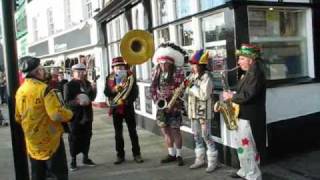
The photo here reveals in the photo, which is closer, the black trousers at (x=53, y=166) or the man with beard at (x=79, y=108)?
the black trousers at (x=53, y=166)

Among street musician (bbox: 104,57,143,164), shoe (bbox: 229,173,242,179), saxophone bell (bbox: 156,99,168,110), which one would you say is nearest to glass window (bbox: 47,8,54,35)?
street musician (bbox: 104,57,143,164)

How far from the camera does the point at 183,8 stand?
9.38 meters

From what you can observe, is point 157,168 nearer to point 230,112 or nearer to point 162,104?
point 162,104

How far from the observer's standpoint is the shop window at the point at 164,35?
33.9ft

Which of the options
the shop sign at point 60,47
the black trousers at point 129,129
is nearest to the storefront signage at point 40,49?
the shop sign at point 60,47

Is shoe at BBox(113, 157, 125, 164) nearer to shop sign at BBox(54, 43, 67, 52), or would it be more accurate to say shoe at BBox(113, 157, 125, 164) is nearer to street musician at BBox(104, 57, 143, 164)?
street musician at BBox(104, 57, 143, 164)

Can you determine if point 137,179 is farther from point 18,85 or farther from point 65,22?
point 65,22

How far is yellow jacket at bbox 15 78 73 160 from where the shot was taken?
5082 mm

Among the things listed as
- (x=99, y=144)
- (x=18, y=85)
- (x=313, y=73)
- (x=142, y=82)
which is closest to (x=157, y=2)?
(x=142, y=82)

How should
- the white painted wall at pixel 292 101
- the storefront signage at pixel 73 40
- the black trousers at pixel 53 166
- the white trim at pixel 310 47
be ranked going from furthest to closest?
the storefront signage at pixel 73 40 < the white trim at pixel 310 47 < the white painted wall at pixel 292 101 < the black trousers at pixel 53 166

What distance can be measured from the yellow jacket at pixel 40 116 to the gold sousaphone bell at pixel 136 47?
3.11 m

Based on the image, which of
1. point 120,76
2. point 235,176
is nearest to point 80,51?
point 120,76

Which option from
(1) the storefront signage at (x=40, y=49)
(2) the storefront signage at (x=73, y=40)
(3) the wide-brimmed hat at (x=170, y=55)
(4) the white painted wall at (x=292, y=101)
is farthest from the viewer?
(1) the storefront signage at (x=40, y=49)

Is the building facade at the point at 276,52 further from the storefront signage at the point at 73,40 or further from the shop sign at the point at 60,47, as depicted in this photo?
the shop sign at the point at 60,47
